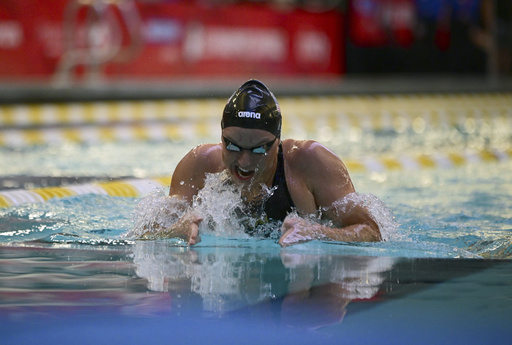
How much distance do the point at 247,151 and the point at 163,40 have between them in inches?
297

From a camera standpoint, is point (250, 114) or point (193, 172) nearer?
point (250, 114)

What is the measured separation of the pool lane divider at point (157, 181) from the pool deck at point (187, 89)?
10.4 feet

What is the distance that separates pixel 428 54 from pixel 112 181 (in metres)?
9.46

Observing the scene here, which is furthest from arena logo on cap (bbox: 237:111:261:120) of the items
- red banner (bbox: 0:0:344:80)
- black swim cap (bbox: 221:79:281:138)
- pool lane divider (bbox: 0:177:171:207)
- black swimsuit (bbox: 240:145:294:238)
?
red banner (bbox: 0:0:344:80)

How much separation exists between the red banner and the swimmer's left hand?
5940mm

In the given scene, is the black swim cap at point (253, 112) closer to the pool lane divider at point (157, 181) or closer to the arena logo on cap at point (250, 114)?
the arena logo on cap at point (250, 114)

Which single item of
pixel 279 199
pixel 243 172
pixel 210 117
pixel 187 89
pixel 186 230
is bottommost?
pixel 186 230

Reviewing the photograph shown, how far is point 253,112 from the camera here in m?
2.74

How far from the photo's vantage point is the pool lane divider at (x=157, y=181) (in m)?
3.98

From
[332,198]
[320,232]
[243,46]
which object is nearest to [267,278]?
[320,232]

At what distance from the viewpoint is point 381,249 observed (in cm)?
284

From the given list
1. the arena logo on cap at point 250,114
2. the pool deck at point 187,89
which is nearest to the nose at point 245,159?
→ the arena logo on cap at point 250,114

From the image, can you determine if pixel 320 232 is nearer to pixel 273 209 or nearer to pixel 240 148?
pixel 273 209

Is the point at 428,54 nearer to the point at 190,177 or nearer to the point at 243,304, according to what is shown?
the point at 190,177
